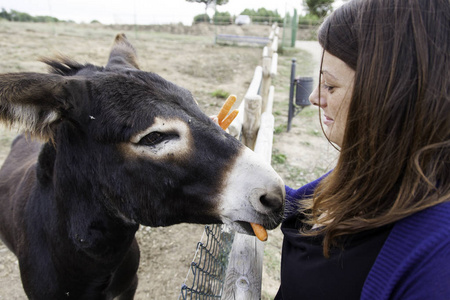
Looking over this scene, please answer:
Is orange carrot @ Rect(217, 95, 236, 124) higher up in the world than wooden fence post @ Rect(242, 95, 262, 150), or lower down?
higher up

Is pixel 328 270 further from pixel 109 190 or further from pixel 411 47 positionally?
pixel 109 190

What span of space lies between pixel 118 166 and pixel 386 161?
3.98ft

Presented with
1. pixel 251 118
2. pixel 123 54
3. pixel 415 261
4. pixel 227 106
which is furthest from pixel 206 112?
pixel 415 261

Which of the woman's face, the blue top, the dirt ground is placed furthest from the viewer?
→ the dirt ground

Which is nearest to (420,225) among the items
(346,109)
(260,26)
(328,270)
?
(328,270)

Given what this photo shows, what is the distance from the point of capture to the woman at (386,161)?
91cm

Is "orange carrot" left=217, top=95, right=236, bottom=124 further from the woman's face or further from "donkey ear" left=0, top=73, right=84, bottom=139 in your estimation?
"donkey ear" left=0, top=73, right=84, bottom=139

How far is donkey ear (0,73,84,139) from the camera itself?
133 cm

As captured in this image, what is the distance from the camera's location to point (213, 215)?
1462 mm

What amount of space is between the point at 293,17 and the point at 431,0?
23633 millimetres

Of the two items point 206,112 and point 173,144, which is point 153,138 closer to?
point 173,144

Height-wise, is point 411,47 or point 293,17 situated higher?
point 293,17

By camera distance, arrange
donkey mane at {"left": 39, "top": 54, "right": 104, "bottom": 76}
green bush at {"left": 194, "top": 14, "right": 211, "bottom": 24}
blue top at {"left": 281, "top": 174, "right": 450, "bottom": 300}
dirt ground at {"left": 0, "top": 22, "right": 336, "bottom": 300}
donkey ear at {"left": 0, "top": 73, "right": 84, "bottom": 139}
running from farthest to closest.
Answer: green bush at {"left": 194, "top": 14, "right": 211, "bottom": 24}
dirt ground at {"left": 0, "top": 22, "right": 336, "bottom": 300}
donkey mane at {"left": 39, "top": 54, "right": 104, "bottom": 76}
donkey ear at {"left": 0, "top": 73, "right": 84, "bottom": 139}
blue top at {"left": 281, "top": 174, "right": 450, "bottom": 300}

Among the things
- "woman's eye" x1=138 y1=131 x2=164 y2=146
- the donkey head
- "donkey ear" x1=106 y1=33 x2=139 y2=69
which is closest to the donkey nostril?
the donkey head
